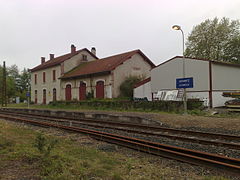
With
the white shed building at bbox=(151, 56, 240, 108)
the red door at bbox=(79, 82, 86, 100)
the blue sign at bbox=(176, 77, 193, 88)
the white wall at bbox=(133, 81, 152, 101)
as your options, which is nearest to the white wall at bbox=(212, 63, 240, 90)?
the white shed building at bbox=(151, 56, 240, 108)

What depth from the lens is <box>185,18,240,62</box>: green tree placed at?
39250 millimetres

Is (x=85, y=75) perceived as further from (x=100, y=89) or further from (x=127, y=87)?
(x=127, y=87)

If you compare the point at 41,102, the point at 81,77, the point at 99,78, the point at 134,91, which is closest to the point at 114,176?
the point at 134,91

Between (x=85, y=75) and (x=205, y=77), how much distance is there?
16.1 metres

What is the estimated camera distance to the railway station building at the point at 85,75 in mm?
27469

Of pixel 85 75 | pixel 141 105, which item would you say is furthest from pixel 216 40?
pixel 141 105

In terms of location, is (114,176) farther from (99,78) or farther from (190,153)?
(99,78)

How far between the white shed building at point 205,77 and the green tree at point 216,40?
61.3ft

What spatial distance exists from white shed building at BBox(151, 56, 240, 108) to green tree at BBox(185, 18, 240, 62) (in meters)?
18.7

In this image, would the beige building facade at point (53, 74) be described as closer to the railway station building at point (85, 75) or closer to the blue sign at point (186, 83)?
the railway station building at point (85, 75)

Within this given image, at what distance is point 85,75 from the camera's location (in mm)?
30047

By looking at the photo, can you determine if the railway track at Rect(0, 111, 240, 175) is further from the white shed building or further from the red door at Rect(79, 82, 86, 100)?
the red door at Rect(79, 82, 86, 100)

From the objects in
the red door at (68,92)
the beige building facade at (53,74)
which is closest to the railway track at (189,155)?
the red door at (68,92)

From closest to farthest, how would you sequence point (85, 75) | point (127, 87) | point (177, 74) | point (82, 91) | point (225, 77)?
point (225, 77) < point (177, 74) < point (127, 87) < point (85, 75) < point (82, 91)
